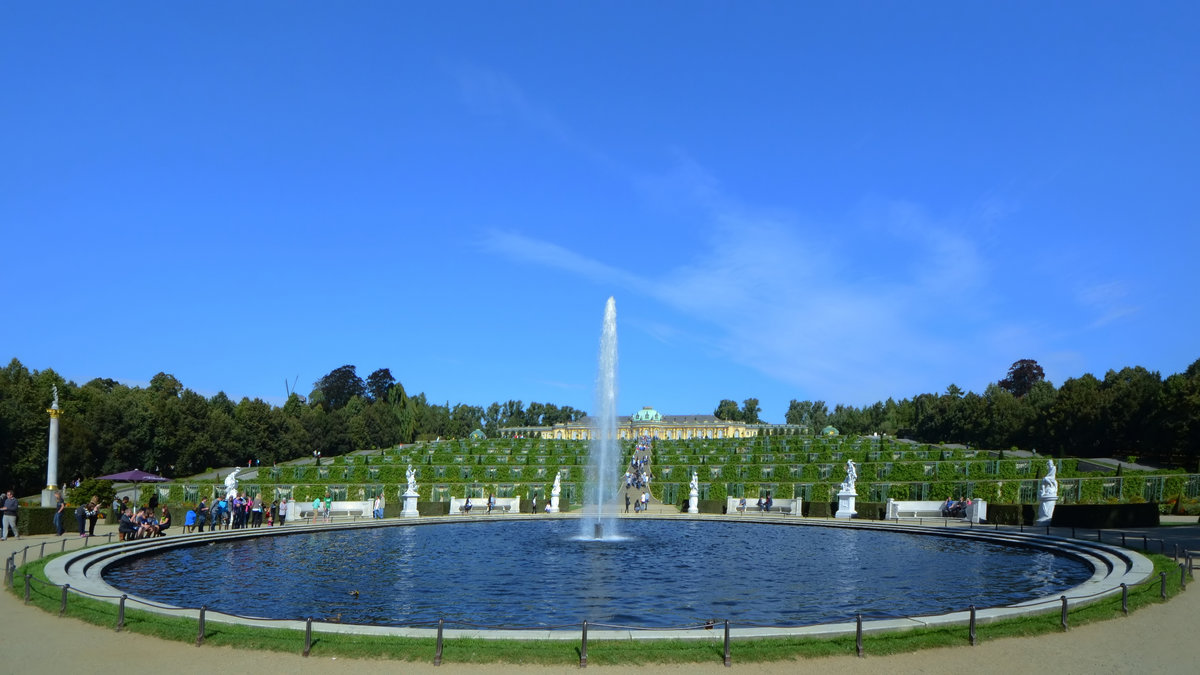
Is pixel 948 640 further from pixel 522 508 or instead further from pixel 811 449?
pixel 811 449

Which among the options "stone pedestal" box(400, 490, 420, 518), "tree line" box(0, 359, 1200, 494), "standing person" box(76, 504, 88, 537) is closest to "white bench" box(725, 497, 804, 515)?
"stone pedestal" box(400, 490, 420, 518)

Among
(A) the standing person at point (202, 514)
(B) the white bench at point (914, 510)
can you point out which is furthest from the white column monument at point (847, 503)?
(A) the standing person at point (202, 514)

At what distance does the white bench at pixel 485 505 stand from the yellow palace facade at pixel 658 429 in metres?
118

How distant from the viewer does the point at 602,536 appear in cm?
3559

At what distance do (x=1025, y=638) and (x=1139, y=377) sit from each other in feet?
310

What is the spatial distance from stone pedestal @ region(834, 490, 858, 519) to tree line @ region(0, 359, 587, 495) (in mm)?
62736

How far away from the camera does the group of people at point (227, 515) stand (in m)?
35.2

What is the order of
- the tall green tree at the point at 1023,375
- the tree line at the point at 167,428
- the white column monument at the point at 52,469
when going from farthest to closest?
the tall green tree at the point at 1023,375 → the tree line at the point at 167,428 → the white column monument at the point at 52,469

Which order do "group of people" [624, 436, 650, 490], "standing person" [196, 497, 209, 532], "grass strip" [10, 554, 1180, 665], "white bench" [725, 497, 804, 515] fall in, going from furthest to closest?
"group of people" [624, 436, 650, 490]
"white bench" [725, 497, 804, 515]
"standing person" [196, 497, 209, 532]
"grass strip" [10, 554, 1180, 665]

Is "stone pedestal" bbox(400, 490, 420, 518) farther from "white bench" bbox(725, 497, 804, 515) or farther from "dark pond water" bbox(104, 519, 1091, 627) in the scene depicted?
"white bench" bbox(725, 497, 804, 515)

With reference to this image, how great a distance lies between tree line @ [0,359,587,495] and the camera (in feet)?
234

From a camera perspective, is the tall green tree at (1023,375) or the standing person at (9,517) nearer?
the standing person at (9,517)

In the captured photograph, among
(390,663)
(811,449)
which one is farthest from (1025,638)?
(811,449)

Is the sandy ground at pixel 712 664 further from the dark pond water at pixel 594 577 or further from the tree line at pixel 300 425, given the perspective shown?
the tree line at pixel 300 425
